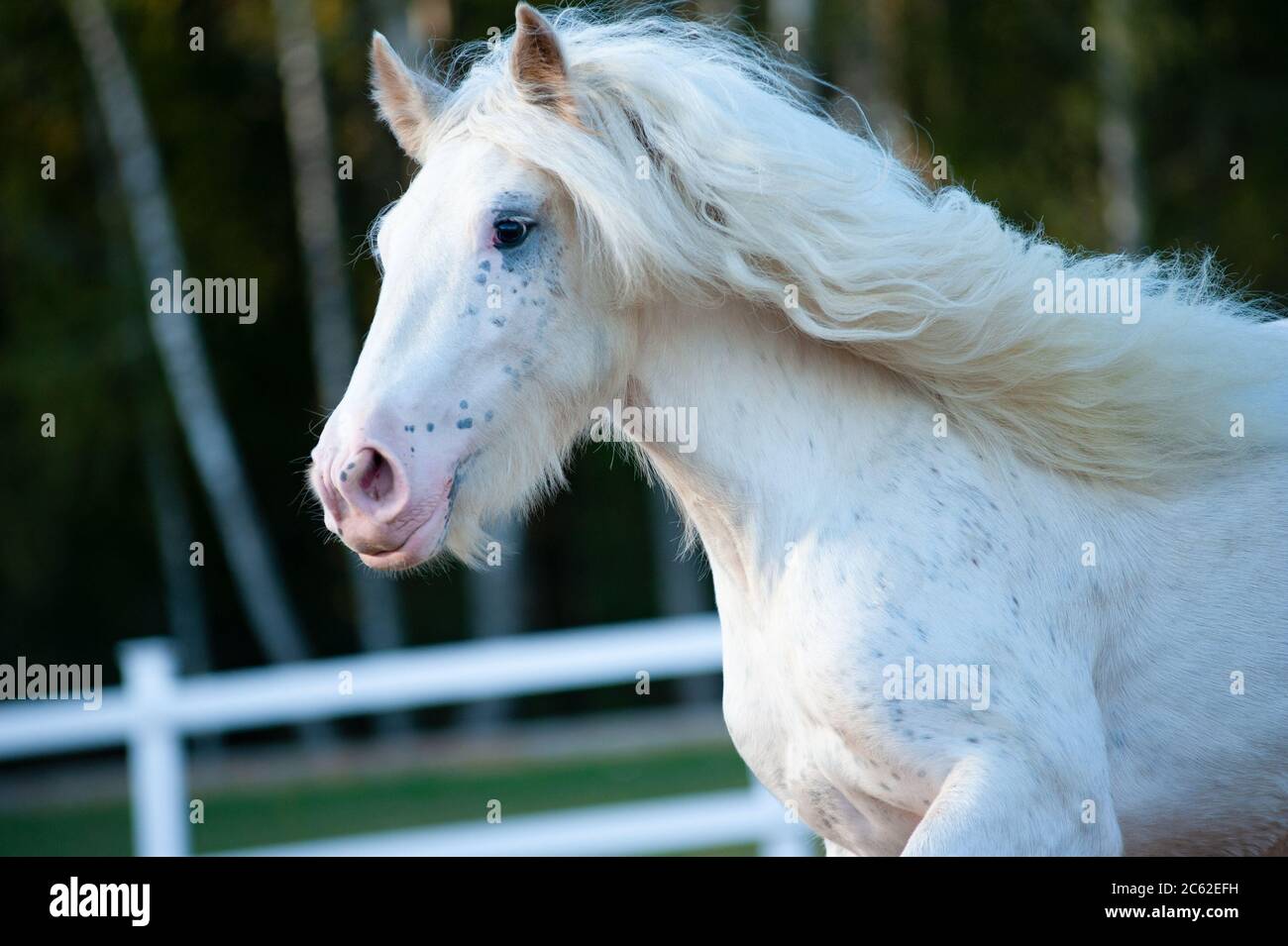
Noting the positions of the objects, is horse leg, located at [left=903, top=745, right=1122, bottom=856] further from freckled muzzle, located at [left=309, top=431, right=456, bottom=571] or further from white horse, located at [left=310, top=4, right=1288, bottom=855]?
freckled muzzle, located at [left=309, top=431, right=456, bottom=571]

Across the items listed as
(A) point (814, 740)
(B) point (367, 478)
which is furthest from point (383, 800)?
(B) point (367, 478)

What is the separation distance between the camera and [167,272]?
1541cm

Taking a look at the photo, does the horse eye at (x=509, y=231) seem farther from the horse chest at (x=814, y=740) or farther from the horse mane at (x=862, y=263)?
the horse chest at (x=814, y=740)

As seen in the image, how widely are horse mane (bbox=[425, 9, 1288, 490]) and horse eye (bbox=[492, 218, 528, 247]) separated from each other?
0.12 m

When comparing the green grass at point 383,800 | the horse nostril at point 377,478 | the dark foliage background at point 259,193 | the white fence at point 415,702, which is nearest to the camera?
the horse nostril at point 377,478

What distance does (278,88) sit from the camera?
18.0 meters

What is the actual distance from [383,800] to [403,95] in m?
10.1

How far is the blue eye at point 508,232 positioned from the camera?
264 centimetres

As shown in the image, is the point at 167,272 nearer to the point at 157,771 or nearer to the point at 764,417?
the point at 157,771

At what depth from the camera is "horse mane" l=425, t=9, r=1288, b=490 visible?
271cm

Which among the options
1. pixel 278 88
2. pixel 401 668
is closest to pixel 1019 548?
pixel 401 668

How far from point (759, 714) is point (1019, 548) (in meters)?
0.62

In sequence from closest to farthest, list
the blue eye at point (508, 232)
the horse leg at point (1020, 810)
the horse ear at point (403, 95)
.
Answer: the horse leg at point (1020, 810)
the blue eye at point (508, 232)
the horse ear at point (403, 95)

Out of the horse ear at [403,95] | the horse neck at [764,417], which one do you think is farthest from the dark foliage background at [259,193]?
the horse neck at [764,417]
